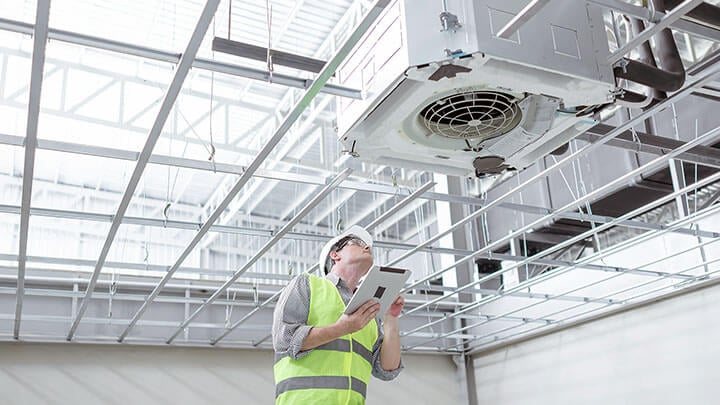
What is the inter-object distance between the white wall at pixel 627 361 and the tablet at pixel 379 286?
5.07 meters

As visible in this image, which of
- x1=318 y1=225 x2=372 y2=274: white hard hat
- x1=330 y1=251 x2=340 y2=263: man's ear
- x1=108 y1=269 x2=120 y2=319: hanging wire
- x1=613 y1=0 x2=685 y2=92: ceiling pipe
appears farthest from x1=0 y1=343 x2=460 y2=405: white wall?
x1=613 y1=0 x2=685 y2=92: ceiling pipe

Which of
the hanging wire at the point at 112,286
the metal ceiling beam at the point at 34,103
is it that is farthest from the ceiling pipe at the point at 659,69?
the hanging wire at the point at 112,286

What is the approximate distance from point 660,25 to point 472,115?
97 centimetres

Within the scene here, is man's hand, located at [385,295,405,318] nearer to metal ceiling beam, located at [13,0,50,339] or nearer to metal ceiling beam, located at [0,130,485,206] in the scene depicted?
metal ceiling beam, located at [0,130,485,206]

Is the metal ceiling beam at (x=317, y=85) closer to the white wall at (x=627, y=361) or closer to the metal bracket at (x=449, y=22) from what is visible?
the metal bracket at (x=449, y=22)

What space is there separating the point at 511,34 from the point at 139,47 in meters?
1.87

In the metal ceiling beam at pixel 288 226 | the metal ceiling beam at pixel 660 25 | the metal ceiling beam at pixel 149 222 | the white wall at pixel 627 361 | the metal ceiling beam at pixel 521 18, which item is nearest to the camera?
the metal ceiling beam at pixel 521 18

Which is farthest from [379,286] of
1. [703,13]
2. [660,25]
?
[703,13]

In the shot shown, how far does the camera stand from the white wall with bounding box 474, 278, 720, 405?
7258mm

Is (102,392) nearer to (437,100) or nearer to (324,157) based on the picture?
(324,157)

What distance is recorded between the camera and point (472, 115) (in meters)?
3.69

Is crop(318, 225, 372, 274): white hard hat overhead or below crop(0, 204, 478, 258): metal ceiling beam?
below

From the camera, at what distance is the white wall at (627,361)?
7.26m

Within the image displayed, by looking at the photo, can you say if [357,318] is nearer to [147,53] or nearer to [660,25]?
[147,53]
